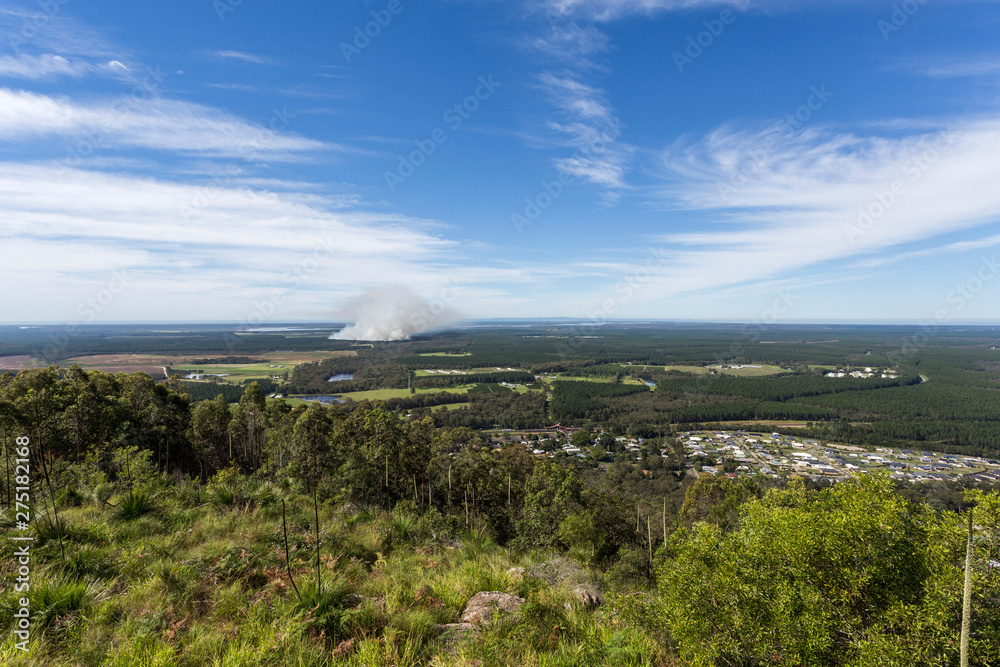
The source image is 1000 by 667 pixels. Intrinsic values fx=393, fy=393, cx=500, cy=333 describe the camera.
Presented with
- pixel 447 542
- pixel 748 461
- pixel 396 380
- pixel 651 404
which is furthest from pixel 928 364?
pixel 447 542

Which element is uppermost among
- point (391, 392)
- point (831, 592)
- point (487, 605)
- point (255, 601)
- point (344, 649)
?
point (255, 601)

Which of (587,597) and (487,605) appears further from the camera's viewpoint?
(587,597)

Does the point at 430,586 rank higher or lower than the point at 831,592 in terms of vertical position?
higher

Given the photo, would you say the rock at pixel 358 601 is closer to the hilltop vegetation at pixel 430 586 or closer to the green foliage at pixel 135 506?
the hilltop vegetation at pixel 430 586

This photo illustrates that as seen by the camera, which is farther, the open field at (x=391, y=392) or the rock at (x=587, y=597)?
the open field at (x=391, y=392)

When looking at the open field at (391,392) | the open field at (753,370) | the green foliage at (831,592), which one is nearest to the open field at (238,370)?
the open field at (391,392)

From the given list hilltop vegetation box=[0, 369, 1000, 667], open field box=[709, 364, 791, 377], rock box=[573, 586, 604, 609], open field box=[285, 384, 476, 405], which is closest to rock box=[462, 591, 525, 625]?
hilltop vegetation box=[0, 369, 1000, 667]

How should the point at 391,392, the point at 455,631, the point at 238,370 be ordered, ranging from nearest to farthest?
1. the point at 455,631
2. the point at 391,392
3. the point at 238,370

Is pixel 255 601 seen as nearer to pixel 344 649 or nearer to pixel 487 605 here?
pixel 344 649

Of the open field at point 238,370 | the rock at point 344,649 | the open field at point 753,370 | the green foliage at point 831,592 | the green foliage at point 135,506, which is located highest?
the green foliage at point 135,506

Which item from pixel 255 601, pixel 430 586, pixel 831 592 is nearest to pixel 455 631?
pixel 430 586

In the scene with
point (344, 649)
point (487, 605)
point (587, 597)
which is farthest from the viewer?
point (587, 597)
